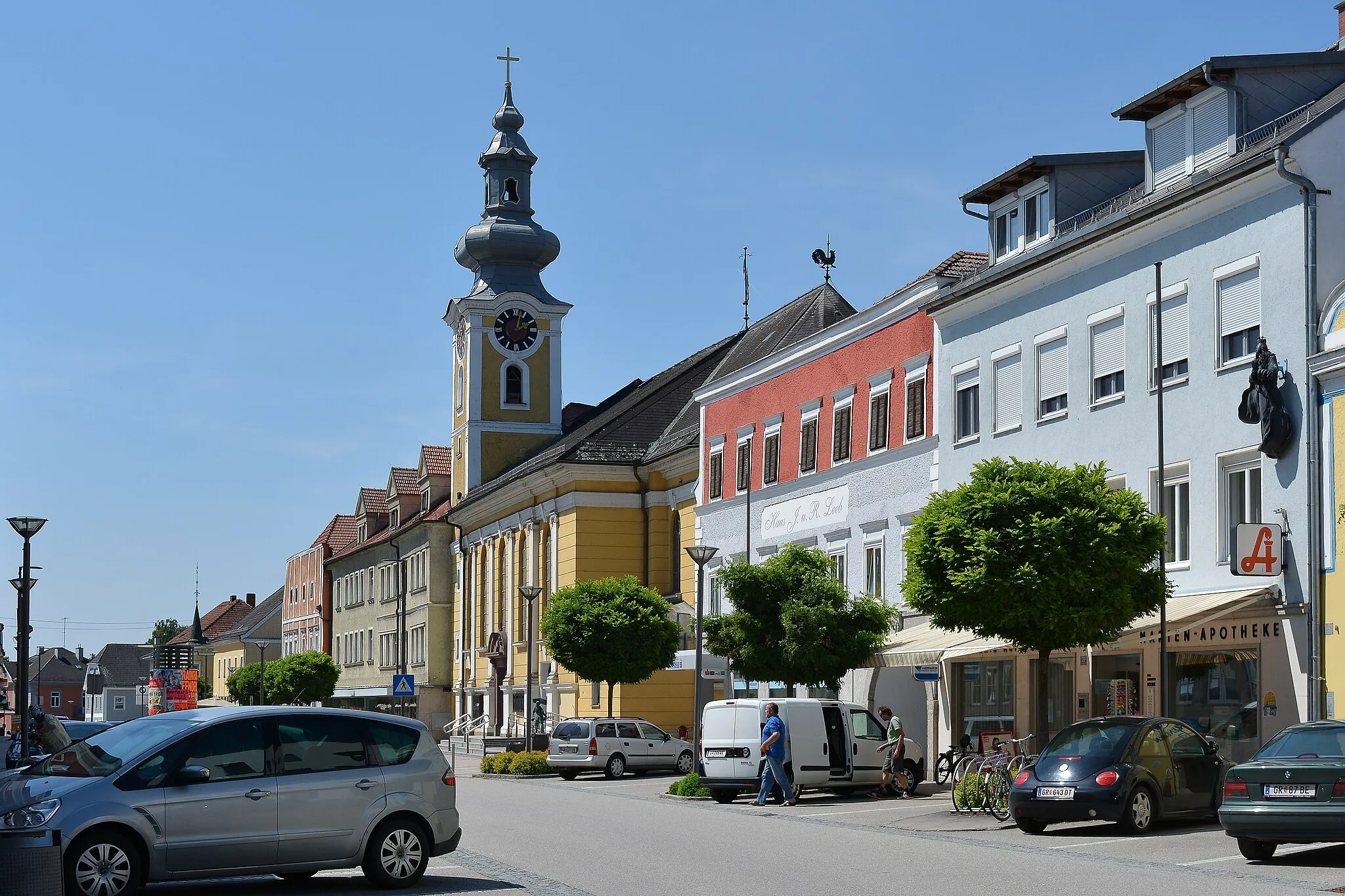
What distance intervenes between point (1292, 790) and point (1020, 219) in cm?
1849

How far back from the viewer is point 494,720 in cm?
7319

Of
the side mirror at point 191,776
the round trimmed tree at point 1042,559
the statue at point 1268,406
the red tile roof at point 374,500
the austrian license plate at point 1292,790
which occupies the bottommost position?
the austrian license plate at point 1292,790

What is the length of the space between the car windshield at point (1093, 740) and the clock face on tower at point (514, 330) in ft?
192

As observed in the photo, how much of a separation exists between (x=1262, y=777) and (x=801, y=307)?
40.9 metres

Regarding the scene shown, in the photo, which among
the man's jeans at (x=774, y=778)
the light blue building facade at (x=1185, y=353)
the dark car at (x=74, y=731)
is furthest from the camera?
the dark car at (x=74, y=731)

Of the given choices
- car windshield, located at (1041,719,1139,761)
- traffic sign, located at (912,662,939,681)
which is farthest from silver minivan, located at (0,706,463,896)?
traffic sign, located at (912,662,939,681)

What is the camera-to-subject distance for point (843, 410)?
1617 inches

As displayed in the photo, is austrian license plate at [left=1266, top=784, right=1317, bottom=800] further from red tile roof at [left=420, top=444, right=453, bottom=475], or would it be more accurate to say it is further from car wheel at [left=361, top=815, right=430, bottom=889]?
red tile roof at [left=420, top=444, right=453, bottom=475]

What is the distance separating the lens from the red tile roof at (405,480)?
9625 cm

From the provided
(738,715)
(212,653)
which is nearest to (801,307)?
(738,715)

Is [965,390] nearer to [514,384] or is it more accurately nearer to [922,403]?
[922,403]

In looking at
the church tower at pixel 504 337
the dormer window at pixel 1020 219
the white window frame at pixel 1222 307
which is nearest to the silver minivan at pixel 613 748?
the dormer window at pixel 1020 219

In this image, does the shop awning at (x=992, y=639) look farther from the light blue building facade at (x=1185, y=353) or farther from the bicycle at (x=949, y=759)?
the bicycle at (x=949, y=759)

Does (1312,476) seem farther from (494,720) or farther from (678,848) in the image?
(494,720)
